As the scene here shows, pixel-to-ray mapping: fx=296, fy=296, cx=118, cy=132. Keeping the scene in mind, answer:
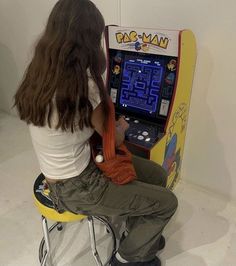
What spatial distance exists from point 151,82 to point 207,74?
333 mm

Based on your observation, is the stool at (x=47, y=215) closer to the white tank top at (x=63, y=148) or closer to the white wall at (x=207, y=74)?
the white tank top at (x=63, y=148)

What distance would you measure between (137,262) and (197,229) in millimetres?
466

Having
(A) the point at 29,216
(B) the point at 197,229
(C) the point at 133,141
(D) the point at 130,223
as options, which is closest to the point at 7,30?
(A) the point at 29,216

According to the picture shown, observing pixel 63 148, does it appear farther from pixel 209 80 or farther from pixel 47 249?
pixel 209 80

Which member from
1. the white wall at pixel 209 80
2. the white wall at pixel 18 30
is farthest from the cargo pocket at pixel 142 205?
the white wall at pixel 18 30

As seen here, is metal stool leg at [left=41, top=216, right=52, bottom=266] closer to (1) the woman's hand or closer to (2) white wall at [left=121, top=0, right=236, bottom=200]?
(1) the woman's hand

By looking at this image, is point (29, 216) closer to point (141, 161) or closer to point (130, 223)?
point (130, 223)

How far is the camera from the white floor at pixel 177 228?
1.53m

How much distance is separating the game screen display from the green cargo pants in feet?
1.59

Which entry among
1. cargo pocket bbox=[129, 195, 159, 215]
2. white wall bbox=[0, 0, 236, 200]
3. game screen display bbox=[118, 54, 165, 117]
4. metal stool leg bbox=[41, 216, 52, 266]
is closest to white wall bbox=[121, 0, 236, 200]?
white wall bbox=[0, 0, 236, 200]

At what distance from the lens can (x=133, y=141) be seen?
4.64 ft

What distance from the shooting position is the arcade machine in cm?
140

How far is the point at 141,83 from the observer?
1.54 metres

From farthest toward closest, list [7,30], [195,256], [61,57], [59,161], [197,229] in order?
[7,30]
[197,229]
[195,256]
[59,161]
[61,57]
